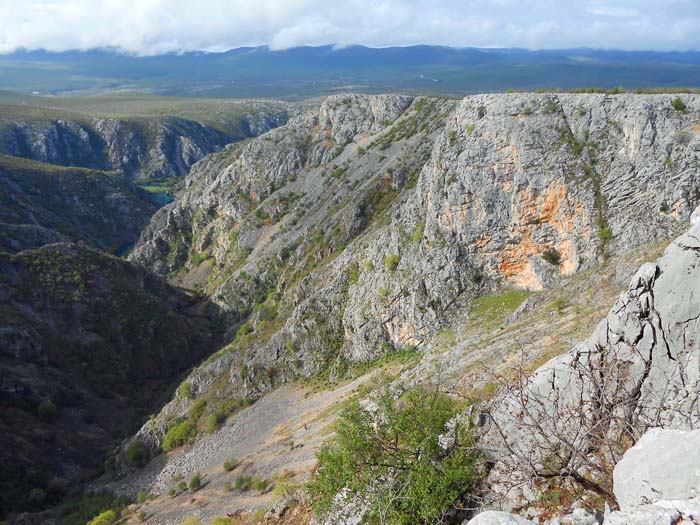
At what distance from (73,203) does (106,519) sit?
11027 cm

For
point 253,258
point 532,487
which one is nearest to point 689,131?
point 532,487

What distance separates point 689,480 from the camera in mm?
5902

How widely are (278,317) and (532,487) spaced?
1773 inches

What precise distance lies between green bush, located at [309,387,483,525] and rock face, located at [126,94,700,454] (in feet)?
18.3

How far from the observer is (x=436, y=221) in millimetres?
38750

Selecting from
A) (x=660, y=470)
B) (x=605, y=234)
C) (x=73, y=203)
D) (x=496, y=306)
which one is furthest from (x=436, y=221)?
(x=73, y=203)

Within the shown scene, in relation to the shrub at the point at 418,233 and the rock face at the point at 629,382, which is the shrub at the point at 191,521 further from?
the shrub at the point at 418,233

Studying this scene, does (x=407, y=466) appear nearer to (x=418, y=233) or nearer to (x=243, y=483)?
(x=243, y=483)

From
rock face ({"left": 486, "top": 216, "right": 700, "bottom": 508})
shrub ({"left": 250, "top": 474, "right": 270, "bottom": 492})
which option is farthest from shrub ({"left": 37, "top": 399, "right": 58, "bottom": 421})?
rock face ({"left": 486, "top": 216, "right": 700, "bottom": 508})

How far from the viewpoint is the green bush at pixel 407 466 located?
12.3 metres

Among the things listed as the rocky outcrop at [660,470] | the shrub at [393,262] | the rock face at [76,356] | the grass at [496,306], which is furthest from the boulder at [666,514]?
the rock face at [76,356]

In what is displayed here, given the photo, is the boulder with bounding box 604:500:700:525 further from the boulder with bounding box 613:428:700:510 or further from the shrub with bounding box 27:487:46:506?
the shrub with bounding box 27:487:46:506

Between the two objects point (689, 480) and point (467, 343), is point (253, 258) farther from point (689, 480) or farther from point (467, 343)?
point (689, 480)

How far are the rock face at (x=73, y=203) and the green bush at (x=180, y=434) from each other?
70.6 metres
